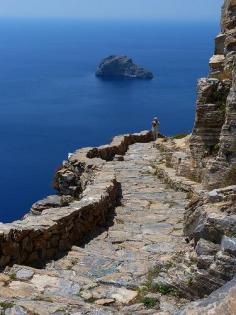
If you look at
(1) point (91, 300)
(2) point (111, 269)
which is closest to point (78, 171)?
(2) point (111, 269)

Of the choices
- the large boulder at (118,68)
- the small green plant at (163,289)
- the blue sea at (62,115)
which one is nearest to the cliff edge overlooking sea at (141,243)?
the small green plant at (163,289)

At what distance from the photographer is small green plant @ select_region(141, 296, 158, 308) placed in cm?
728

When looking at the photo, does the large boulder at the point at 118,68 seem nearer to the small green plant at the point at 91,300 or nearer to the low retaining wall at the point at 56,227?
the low retaining wall at the point at 56,227

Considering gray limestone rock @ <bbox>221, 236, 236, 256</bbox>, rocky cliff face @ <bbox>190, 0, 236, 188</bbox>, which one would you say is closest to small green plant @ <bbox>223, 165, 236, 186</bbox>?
rocky cliff face @ <bbox>190, 0, 236, 188</bbox>

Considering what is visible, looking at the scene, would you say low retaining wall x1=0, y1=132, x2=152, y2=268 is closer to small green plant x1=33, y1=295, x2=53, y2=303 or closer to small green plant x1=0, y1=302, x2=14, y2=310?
small green plant x1=33, y1=295, x2=53, y2=303

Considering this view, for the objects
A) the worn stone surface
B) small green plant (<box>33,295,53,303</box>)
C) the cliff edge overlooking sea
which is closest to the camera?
the worn stone surface

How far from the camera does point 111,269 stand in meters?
9.05

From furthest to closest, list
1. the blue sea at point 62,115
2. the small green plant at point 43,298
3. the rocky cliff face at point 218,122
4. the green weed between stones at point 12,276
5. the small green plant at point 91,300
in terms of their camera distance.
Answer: the blue sea at point 62,115 < the rocky cliff face at point 218,122 < the green weed between stones at point 12,276 < the small green plant at point 91,300 < the small green plant at point 43,298

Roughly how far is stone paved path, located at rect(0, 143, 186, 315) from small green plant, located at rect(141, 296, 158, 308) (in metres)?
0.08

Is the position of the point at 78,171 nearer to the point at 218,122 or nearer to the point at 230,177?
the point at 218,122

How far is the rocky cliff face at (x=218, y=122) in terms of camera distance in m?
13.9

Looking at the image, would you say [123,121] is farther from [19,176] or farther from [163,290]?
[163,290]

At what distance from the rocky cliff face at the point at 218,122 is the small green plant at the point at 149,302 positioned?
6309mm

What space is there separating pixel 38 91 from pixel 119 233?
136 m
